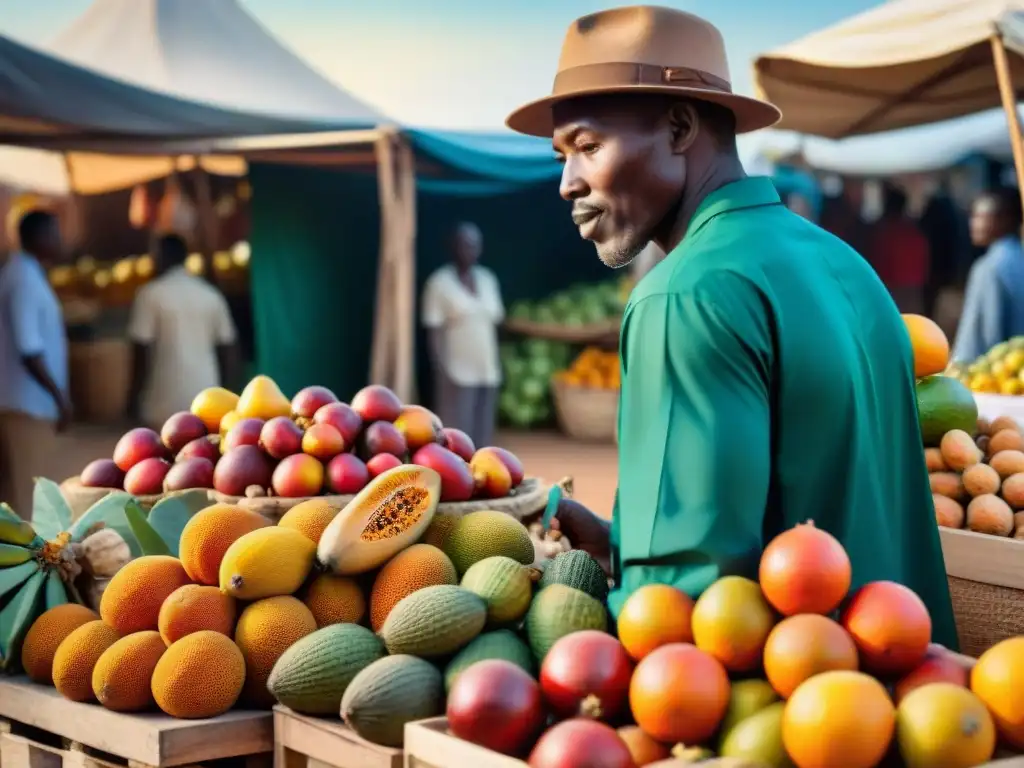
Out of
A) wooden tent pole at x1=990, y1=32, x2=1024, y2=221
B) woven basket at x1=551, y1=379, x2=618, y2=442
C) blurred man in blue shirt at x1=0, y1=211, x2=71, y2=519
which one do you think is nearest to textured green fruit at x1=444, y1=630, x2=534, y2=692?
wooden tent pole at x1=990, y1=32, x2=1024, y2=221

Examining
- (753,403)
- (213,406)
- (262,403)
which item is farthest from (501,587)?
(213,406)

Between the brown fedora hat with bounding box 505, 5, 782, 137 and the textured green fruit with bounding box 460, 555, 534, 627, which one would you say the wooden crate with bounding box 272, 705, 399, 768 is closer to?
the textured green fruit with bounding box 460, 555, 534, 627

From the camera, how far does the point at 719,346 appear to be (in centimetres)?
190

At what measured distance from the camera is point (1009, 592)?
10.2 feet

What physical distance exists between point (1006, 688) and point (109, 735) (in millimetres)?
1700

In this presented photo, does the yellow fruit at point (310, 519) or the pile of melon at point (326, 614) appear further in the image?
the yellow fruit at point (310, 519)

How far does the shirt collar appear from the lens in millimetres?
2127

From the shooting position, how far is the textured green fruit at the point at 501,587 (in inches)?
87.0

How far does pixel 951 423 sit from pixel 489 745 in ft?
7.33

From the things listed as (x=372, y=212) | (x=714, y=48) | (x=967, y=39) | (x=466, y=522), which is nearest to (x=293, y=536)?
(x=466, y=522)

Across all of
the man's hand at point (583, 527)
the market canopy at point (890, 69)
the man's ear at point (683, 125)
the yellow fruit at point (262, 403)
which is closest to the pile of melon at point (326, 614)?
the man's hand at point (583, 527)

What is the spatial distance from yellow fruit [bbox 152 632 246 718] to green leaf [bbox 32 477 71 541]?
967 mm

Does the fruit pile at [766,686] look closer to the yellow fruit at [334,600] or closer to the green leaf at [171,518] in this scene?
the yellow fruit at [334,600]

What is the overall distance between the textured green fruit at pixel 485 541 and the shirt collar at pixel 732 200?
85 centimetres
